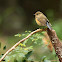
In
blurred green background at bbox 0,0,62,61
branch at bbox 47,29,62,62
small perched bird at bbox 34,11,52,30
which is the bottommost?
branch at bbox 47,29,62,62

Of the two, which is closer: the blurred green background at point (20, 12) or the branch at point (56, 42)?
the branch at point (56, 42)

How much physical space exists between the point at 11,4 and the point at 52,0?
730 mm

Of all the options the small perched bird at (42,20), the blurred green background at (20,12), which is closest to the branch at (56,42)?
the small perched bird at (42,20)

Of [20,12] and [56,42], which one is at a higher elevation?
[20,12]

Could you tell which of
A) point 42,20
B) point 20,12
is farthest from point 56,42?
point 20,12

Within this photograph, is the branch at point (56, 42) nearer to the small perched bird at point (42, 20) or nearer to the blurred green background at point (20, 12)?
the small perched bird at point (42, 20)

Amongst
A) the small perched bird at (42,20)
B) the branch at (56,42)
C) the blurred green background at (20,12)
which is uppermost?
the blurred green background at (20,12)

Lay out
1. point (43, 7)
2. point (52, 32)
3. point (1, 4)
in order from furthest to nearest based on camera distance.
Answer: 1. point (1, 4)
2. point (43, 7)
3. point (52, 32)

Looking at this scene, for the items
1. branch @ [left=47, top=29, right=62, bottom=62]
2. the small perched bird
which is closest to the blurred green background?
the small perched bird

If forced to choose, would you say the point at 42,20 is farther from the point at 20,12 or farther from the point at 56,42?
the point at 20,12

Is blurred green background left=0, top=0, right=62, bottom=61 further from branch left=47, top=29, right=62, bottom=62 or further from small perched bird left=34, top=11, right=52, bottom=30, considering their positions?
branch left=47, top=29, right=62, bottom=62

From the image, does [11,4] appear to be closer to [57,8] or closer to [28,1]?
[28,1]

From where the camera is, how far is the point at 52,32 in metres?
0.92

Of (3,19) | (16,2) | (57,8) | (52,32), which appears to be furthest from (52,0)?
(52,32)
